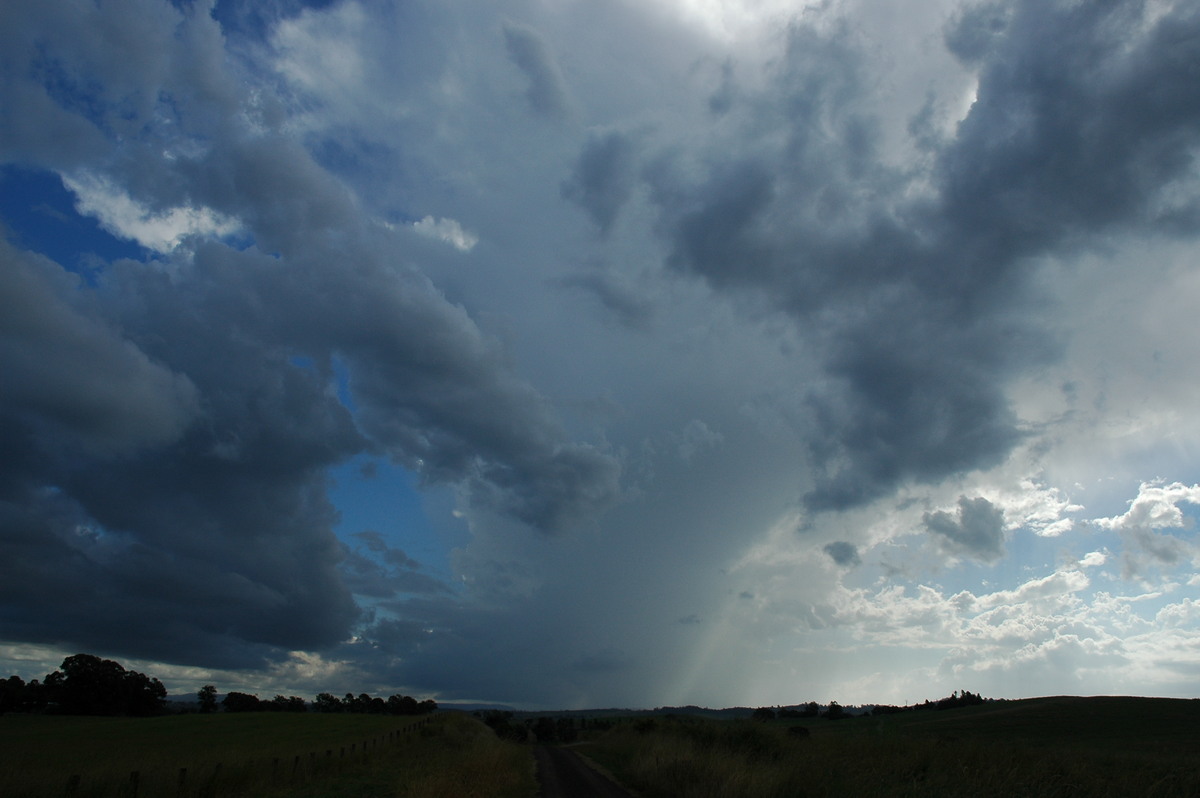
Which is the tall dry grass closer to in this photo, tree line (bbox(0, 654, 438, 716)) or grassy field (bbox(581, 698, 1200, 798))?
grassy field (bbox(581, 698, 1200, 798))

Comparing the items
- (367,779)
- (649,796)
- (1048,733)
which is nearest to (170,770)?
(367,779)

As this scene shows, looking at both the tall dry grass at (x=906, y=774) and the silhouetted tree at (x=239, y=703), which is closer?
the tall dry grass at (x=906, y=774)

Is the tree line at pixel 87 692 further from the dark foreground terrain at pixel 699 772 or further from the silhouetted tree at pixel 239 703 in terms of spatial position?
the dark foreground terrain at pixel 699 772

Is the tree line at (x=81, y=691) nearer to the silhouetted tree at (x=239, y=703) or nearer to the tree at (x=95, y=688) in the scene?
the tree at (x=95, y=688)

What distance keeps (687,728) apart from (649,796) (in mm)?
30434

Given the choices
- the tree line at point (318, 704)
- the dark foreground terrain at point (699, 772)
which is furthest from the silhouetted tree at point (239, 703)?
the dark foreground terrain at point (699, 772)

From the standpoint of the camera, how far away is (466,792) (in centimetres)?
2100

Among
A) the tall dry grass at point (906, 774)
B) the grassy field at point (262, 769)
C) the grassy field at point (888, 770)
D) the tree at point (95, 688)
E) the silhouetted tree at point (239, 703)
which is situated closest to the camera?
the tall dry grass at point (906, 774)

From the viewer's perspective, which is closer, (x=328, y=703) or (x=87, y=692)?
(x=87, y=692)

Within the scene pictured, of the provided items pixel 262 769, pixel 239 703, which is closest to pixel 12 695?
pixel 239 703

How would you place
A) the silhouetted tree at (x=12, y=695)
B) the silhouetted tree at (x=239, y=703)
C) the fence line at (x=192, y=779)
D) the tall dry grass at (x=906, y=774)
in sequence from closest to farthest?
the tall dry grass at (x=906, y=774)
the fence line at (x=192, y=779)
the silhouetted tree at (x=12, y=695)
the silhouetted tree at (x=239, y=703)

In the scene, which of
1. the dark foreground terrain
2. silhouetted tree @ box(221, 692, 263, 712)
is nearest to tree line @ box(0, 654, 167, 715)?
silhouetted tree @ box(221, 692, 263, 712)

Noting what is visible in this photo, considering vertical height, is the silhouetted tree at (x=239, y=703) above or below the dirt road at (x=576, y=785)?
below

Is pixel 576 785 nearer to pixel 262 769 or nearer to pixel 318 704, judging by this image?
pixel 262 769
